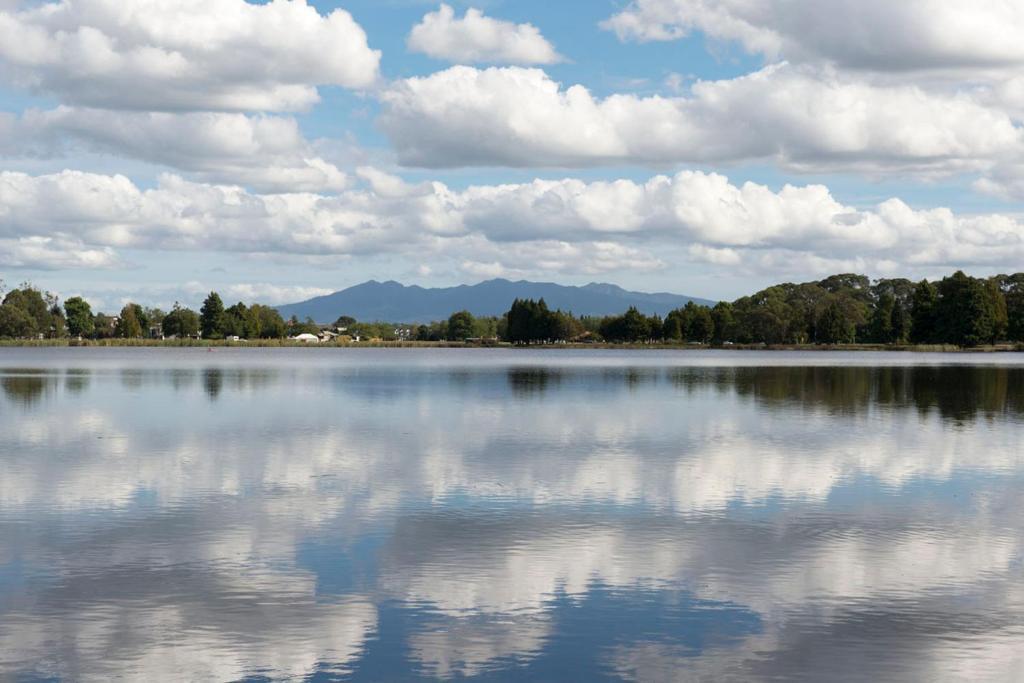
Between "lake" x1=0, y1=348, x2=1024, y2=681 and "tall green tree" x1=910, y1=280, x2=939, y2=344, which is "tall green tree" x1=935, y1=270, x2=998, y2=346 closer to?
"tall green tree" x1=910, y1=280, x2=939, y2=344

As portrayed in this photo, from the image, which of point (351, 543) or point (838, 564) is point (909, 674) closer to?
point (838, 564)

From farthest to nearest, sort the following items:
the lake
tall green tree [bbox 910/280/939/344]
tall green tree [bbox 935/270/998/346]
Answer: tall green tree [bbox 910/280/939/344]
tall green tree [bbox 935/270/998/346]
the lake

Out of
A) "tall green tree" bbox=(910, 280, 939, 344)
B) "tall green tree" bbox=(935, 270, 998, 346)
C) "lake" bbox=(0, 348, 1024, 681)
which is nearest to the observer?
"lake" bbox=(0, 348, 1024, 681)

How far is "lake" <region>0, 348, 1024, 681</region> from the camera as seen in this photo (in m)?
12.7

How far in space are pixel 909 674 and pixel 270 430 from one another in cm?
2949

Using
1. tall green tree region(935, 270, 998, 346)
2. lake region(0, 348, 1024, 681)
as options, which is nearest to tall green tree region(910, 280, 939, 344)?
tall green tree region(935, 270, 998, 346)

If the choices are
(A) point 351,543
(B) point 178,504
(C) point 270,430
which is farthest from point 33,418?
(A) point 351,543

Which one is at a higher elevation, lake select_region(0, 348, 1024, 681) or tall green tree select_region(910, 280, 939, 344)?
tall green tree select_region(910, 280, 939, 344)

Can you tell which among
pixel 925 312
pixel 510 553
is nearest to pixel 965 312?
pixel 925 312

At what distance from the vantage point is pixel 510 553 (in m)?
17.8

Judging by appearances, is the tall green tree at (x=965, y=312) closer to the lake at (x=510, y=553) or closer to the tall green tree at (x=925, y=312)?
Answer: the tall green tree at (x=925, y=312)

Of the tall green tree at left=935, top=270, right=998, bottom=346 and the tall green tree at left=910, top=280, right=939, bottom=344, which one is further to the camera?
the tall green tree at left=910, top=280, right=939, bottom=344

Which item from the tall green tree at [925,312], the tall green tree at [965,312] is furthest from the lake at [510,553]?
the tall green tree at [925,312]

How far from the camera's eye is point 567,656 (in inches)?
495
